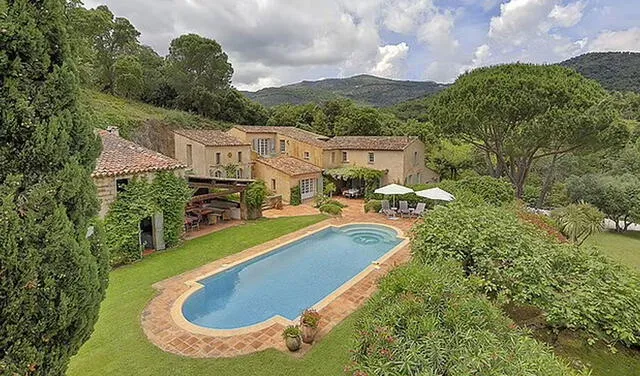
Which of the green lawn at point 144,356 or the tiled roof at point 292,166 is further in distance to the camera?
the tiled roof at point 292,166

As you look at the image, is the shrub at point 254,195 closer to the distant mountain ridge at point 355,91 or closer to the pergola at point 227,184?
the pergola at point 227,184

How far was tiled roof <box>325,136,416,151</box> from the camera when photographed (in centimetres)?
3547

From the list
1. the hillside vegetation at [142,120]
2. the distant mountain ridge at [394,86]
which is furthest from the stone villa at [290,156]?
the distant mountain ridge at [394,86]

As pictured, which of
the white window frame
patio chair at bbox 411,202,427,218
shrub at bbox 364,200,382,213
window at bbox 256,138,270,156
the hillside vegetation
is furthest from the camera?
window at bbox 256,138,270,156

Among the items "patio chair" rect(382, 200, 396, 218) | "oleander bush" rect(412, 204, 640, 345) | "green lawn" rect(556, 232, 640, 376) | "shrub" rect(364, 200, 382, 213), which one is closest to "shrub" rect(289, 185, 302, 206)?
"shrub" rect(364, 200, 382, 213)

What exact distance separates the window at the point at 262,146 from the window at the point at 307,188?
25.3ft

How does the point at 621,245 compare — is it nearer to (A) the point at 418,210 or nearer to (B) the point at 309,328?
(A) the point at 418,210

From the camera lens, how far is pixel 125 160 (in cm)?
1705

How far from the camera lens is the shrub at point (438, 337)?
511 cm

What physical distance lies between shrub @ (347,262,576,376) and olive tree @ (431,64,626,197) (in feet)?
82.5

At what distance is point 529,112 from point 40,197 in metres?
31.4

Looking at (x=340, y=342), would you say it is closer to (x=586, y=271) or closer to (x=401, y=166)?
(x=586, y=271)

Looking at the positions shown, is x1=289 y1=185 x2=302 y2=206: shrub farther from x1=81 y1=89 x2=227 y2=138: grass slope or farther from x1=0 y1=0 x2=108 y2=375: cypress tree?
x1=0 y1=0 x2=108 y2=375: cypress tree

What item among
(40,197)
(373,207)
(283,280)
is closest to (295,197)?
(373,207)
